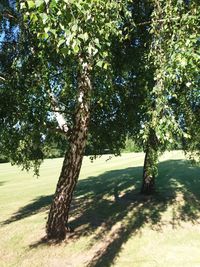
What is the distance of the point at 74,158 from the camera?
42.2ft

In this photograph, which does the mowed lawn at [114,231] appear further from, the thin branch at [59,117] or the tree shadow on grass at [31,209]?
the thin branch at [59,117]

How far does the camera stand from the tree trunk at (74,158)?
489 inches

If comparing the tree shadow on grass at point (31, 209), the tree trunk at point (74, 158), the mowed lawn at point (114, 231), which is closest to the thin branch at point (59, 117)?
the tree trunk at point (74, 158)

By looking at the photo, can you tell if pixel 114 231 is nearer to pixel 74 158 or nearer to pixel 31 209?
pixel 74 158

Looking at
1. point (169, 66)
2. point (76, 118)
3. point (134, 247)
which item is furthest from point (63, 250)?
point (169, 66)

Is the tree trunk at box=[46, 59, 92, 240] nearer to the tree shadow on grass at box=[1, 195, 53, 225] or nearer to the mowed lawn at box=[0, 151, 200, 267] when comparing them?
the mowed lawn at box=[0, 151, 200, 267]

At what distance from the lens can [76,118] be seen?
12812mm

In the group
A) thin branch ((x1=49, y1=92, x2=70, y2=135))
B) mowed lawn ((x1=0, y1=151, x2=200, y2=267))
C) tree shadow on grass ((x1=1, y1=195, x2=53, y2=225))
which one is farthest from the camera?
tree shadow on grass ((x1=1, y1=195, x2=53, y2=225))

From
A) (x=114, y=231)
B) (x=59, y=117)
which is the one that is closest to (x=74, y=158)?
(x=59, y=117)

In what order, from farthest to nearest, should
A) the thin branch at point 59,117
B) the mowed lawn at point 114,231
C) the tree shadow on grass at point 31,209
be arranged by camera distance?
1. the tree shadow on grass at point 31,209
2. the thin branch at point 59,117
3. the mowed lawn at point 114,231

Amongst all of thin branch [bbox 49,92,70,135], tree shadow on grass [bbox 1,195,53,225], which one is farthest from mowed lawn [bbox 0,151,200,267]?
thin branch [bbox 49,92,70,135]

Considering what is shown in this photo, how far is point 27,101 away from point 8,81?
0.95 m

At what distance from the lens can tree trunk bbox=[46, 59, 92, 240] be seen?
489 inches

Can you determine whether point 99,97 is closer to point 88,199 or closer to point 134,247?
point 134,247
